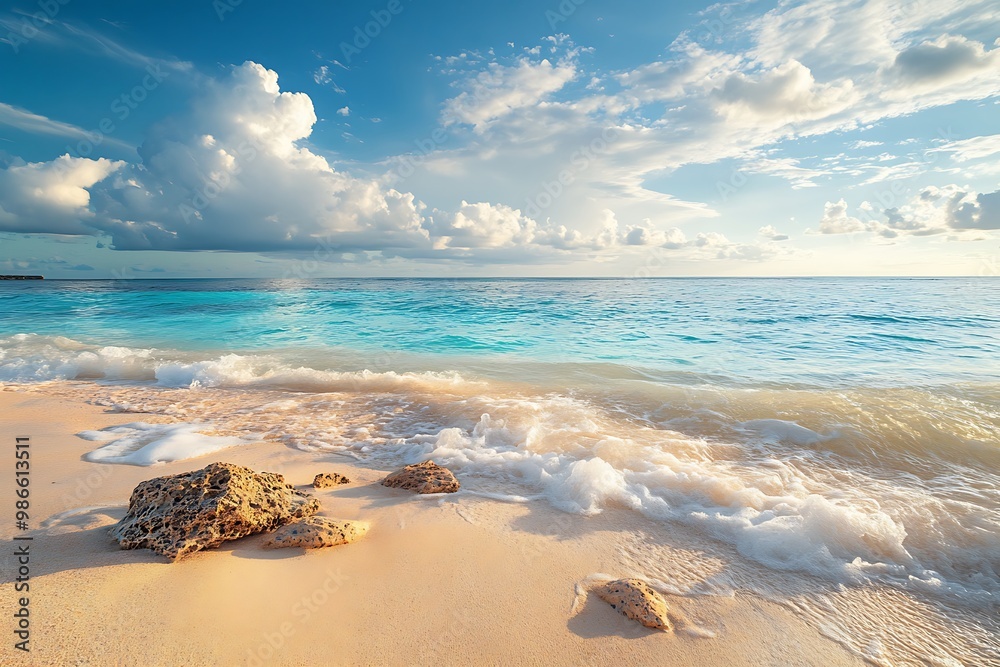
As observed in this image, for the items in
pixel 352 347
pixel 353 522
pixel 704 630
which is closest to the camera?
pixel 704 630

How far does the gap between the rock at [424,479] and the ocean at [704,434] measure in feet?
1.10

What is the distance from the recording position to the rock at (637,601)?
267cm

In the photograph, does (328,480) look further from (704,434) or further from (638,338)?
(638,338)

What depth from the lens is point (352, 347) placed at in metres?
14.4

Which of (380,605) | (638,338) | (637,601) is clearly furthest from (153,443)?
(638,338)

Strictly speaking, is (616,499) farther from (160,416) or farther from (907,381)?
(907,381)

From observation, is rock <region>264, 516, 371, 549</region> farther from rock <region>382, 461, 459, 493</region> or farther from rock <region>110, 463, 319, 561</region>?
rock <region>382, 461, 459, 493</region>

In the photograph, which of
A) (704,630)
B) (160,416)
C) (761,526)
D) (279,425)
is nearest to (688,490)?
(761,526)

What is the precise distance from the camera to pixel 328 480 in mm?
4566

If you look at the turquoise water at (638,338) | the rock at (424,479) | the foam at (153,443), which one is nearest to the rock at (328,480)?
the rock at (424,479)

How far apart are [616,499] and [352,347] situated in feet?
39.3

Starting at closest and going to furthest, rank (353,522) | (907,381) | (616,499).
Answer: (353,522), (616,499), (907,381)

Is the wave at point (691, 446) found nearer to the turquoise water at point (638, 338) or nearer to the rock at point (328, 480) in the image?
the rock at point (328, 480)

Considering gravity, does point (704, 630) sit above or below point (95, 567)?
below
